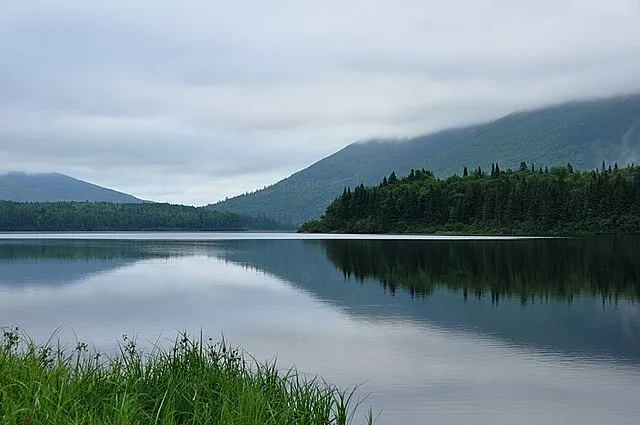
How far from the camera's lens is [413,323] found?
28.5 m

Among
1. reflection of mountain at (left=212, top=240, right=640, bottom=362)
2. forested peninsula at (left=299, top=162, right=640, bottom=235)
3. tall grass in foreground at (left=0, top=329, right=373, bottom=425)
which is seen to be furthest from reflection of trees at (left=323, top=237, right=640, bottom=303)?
forested peninsula at (left=299, top=162, right=640, bottom=235)

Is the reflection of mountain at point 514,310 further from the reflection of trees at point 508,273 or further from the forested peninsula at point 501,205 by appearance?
the forested peninsula at point 501,205

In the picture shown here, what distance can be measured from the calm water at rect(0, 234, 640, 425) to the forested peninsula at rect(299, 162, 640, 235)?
90.3 metres

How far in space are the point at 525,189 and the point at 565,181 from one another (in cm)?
1335

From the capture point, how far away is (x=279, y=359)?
21453mm

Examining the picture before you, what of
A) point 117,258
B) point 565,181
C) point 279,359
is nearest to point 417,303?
point 279,359

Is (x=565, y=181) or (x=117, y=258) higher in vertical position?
(x=565, y=181)

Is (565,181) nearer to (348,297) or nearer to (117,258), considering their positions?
(117,258)

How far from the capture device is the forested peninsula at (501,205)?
14300cm

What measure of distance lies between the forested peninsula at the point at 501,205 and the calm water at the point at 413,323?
9033cm

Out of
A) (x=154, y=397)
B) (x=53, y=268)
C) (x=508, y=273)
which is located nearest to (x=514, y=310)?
(x=508, y=273)

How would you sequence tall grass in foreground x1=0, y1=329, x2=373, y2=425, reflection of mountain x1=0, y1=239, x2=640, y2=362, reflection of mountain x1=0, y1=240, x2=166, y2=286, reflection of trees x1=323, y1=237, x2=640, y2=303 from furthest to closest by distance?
reflection of mountain x1=0, y1=240, x2=166, y2=286 → reflection of trees x1=323, y1=237, x2=640, y2=303 → reflection of mountain x1=0, y1=239, x2=640, y2=362 → tall grass in foreground x1=0, y1=329, x2=373, y2=425

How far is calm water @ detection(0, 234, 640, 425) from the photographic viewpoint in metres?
17.3

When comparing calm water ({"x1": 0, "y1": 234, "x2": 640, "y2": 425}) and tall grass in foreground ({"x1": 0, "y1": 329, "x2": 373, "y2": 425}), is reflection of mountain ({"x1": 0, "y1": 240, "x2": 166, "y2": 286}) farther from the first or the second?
tall grass in foreground ({"x1": 0, "y1": 329, "x2": 373, "y2": 425})
